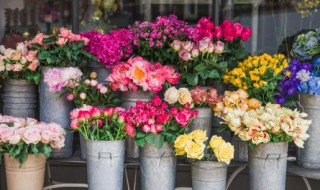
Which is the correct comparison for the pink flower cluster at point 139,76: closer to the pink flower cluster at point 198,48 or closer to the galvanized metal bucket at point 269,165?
the pink flower cluster at point 198,48

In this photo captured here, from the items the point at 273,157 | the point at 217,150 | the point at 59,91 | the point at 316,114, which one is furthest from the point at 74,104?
the point at 316,114

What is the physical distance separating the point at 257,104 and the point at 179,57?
0.43m

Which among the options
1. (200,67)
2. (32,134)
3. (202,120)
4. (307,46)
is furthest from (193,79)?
(32,134)

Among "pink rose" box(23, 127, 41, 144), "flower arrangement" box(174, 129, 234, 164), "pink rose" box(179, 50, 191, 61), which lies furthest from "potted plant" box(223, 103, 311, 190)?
"pink rose" box(23, 127, 41, 144)

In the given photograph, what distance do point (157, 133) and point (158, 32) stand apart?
598 mm

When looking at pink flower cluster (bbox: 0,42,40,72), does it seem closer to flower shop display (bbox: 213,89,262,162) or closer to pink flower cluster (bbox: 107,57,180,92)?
pink flower cluster (bbox: 107,57,180,92)

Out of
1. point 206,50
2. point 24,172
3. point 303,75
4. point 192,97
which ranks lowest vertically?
point 24,172

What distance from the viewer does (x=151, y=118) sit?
2105 millimetres

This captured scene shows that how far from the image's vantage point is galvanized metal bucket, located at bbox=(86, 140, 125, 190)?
82.7 inches

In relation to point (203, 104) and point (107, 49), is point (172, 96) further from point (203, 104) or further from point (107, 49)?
point (107, 49)

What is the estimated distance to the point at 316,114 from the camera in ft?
7.58

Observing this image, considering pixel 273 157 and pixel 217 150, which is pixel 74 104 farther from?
pixel 273 157

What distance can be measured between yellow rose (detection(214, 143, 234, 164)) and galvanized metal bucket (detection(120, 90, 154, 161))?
1.45 feet

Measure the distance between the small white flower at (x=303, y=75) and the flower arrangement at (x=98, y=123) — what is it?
2.63ft
